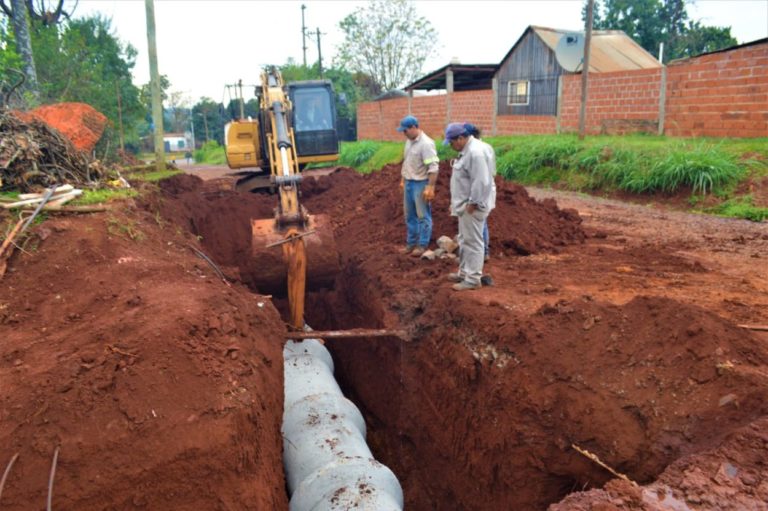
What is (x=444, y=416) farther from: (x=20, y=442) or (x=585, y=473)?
(x=20, y=442)

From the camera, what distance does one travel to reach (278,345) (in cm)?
521

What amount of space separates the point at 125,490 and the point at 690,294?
5.28 metres

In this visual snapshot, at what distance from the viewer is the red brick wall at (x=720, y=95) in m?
11.7

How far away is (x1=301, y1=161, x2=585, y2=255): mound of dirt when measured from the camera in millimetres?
8062

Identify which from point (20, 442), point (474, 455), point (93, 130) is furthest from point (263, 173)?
point (20, 442)

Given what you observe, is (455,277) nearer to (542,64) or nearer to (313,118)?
(313,118)

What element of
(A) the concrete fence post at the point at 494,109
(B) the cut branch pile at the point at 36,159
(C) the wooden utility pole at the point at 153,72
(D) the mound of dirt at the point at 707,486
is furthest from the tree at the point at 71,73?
(D) the mound of dirt at the point at 707,486

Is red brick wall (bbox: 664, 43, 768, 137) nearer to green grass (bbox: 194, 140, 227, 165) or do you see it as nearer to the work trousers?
the work trousers

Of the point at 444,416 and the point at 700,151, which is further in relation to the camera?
the point at 700,151

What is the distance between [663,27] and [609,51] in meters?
21.8

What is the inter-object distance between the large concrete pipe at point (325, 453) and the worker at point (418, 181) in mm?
2487

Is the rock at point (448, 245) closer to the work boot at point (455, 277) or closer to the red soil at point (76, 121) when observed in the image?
the work boot at point (455, 277)

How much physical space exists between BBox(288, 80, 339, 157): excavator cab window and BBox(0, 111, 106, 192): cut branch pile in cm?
487

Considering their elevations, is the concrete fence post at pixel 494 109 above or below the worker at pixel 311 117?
above
